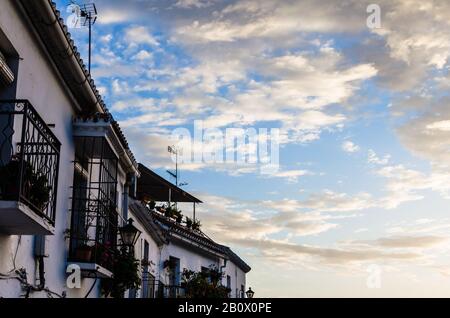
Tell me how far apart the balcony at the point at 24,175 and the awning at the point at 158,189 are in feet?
49.6

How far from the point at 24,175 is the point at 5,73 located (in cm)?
138

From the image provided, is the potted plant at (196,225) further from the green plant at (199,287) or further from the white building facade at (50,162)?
the white building facade at (50,162)

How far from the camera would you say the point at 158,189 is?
89.0 feet

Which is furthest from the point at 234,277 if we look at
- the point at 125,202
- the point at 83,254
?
the point at 83,254

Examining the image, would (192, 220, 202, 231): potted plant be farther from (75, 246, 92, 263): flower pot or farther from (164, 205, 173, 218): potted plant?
(75, 246, 92, 263): flower pot

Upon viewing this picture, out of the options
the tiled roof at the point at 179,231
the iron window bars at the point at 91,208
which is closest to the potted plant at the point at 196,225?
the tiled roof at the point at 179,231

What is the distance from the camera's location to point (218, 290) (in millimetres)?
23656

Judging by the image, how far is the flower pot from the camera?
11305mm

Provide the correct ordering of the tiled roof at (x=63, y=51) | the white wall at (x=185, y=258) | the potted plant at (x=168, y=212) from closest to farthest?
the tiled roof at (x=63, y=51), the white wall at (x=185, y=258), the potted plant at (x=168, y=212)

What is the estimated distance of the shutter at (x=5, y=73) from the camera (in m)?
8.25

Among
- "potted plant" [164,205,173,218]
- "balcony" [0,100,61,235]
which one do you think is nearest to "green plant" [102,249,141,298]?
"balcony" [0,100,61,235]

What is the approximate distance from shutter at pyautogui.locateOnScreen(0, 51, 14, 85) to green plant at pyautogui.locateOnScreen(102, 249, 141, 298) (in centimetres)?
532

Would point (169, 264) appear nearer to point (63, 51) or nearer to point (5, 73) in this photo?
point (63, 51)
